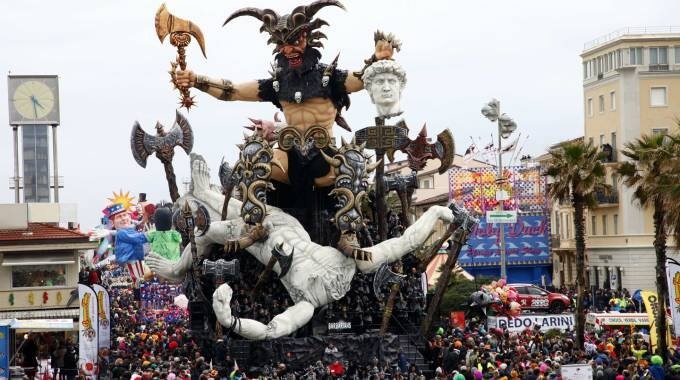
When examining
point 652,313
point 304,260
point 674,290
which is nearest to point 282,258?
point 304,260

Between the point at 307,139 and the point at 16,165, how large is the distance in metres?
27.5

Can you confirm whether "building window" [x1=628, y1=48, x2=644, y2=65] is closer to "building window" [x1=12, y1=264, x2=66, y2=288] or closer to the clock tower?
the clock tower

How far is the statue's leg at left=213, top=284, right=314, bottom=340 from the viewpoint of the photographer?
32062 millimetres

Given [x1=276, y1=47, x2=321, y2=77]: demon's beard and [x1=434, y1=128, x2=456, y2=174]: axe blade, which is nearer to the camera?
[x1=276, y1=47, x2=321, y2=77]: demon's beard

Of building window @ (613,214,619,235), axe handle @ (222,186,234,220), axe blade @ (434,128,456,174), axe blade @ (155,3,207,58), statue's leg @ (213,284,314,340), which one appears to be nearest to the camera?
statue's leg @ (213,284,314,340)

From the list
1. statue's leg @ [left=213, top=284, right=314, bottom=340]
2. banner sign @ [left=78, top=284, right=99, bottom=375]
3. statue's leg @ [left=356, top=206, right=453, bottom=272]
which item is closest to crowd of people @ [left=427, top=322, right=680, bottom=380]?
statue's leg @ [left=356, top=206, right=453, bottom=272]

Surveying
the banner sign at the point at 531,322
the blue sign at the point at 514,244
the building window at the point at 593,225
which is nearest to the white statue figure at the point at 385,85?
the banner sign at the point at 531,322

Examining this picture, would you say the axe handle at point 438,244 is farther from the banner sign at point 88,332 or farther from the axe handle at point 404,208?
the banner sign at point 88,332

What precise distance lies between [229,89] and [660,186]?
12067 millimetres

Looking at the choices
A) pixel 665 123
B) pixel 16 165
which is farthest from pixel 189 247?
pixel 665 123

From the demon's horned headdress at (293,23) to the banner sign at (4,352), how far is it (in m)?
11.0

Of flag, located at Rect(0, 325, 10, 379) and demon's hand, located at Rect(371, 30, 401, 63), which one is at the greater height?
demon's hand, located at Rect(371, 30, 401, 63)

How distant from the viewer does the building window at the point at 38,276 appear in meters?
42.2

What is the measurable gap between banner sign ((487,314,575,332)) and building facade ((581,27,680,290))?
2482cm
